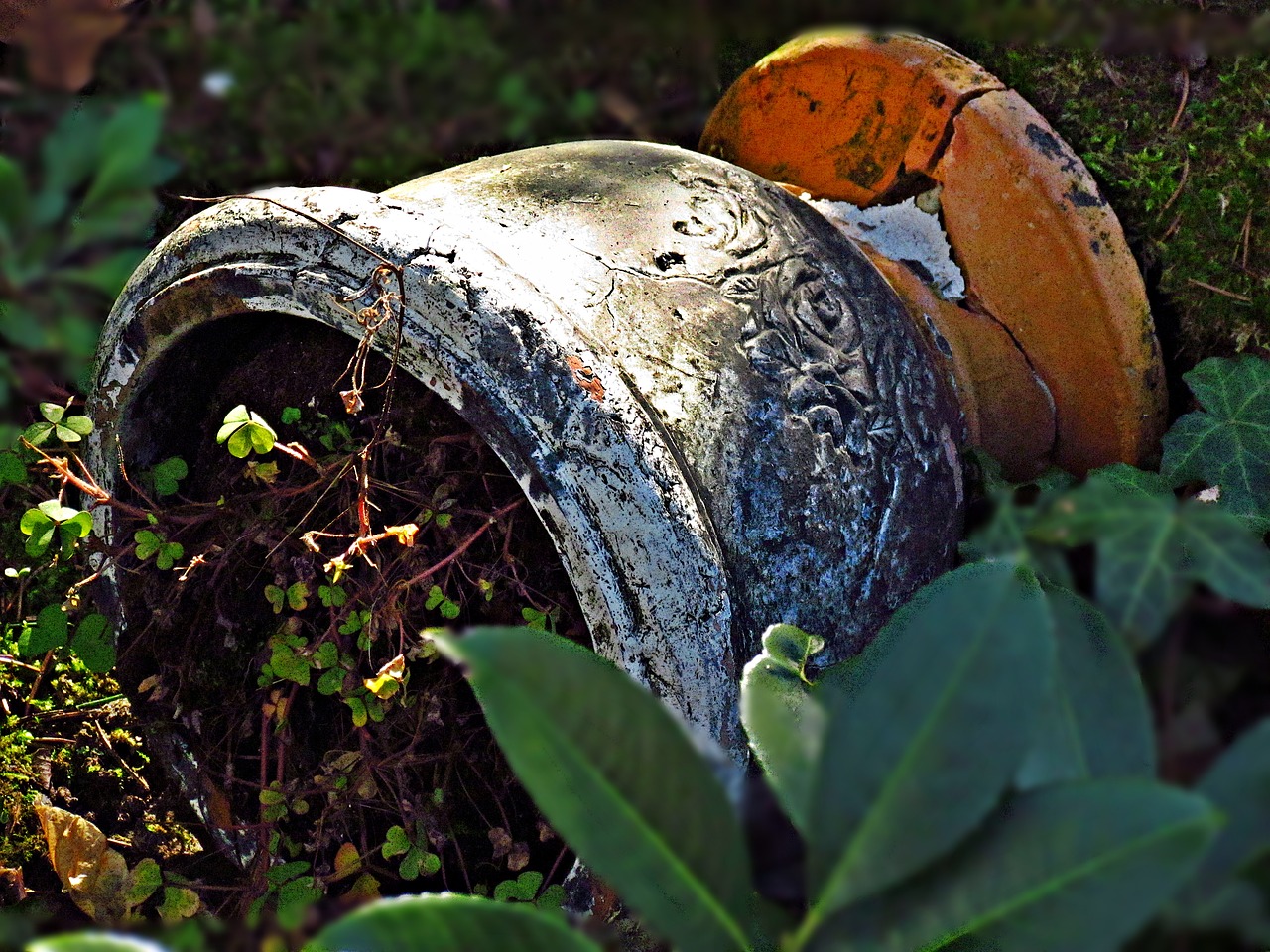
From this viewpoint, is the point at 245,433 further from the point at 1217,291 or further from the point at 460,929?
the point at 1217,291

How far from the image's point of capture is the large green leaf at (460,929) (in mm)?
385

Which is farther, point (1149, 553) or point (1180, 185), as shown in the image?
point (1180, 185)

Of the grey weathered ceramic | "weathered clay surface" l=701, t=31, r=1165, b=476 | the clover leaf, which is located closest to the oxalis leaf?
the grey weathered ceramic

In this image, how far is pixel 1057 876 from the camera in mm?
347

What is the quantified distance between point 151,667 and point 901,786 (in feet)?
5.81

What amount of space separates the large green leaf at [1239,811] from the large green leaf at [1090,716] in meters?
0.03

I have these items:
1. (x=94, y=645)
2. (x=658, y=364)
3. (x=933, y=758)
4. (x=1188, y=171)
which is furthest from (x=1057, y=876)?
(x=1188, y=171)

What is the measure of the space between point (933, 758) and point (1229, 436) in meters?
1.84

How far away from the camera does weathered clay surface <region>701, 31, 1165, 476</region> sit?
1996 mm

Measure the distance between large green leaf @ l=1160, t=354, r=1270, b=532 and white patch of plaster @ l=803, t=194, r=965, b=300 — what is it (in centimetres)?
48

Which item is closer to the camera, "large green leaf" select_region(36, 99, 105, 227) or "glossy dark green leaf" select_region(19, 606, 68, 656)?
"large green leaf" select_region(36, 99, 105, 227)

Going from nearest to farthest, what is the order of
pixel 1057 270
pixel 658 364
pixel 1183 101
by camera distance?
pixel 658 364 → pixel 1057 270 → pixel 1183 101

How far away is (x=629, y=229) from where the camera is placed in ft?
4.88

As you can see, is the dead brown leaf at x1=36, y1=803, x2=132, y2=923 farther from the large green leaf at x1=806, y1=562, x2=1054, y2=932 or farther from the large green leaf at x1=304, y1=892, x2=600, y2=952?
the large green leaf at x1=806, y1=562, x2=1054, y2=932
